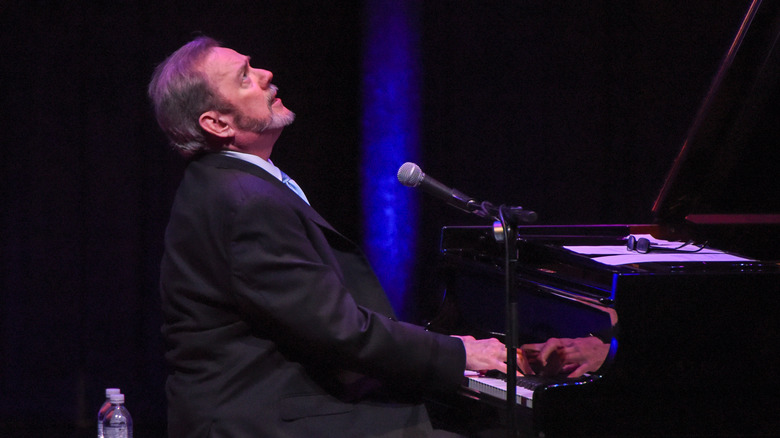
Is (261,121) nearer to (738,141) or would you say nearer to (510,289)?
(510,289)

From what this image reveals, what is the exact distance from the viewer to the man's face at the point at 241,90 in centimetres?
214

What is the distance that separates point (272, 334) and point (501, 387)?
0.61m

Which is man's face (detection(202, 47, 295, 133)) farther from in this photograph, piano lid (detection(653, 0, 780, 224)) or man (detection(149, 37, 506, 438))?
piano lid (detection(653, 0, 780, 224))

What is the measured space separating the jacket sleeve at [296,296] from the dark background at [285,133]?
2.69 meters

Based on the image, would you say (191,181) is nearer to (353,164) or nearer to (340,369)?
(340,369)

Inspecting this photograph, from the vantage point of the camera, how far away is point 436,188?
6.33 ft

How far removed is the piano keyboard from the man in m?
0.07

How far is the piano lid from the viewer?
6.55ft

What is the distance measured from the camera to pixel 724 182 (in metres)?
2.28

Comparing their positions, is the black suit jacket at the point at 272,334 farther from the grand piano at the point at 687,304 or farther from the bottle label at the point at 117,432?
the bottle label at the point at 117,432

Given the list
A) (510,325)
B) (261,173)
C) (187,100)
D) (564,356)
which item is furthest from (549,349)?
(187,100)

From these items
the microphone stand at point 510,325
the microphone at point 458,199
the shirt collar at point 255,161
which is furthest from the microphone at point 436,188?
the shirt collar at point 255,161

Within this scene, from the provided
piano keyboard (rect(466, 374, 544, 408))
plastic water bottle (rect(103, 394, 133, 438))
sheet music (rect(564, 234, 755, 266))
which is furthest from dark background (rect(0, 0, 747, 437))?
piano keyboard (rect(466, 374, 544, 408))

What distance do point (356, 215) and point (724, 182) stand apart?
2595 mm
